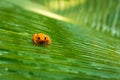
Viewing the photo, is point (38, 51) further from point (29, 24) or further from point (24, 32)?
point (29, 24)

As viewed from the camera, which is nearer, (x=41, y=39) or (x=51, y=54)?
(x=51, y=54)

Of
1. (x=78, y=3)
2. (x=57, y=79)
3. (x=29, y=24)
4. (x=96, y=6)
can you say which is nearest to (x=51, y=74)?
(x=57, y=79)

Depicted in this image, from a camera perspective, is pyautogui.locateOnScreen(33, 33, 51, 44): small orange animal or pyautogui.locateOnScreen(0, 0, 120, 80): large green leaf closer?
pyautogui.locateOnScreen(0, 0, 120, 80): large green leaf

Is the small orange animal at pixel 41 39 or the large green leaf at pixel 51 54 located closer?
the large green leaf at pixel 51 54
